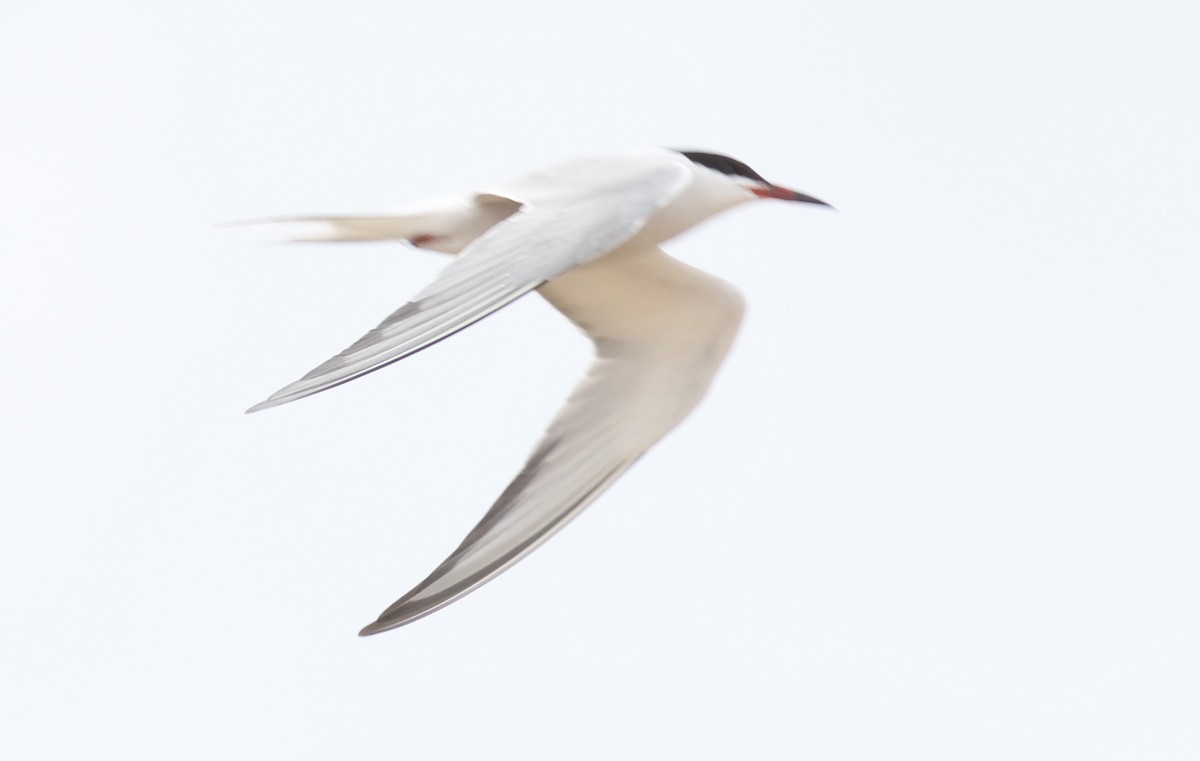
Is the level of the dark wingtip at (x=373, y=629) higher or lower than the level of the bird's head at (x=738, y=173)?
lower

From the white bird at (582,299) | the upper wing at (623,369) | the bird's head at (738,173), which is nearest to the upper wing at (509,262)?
the white bird at (582,299)

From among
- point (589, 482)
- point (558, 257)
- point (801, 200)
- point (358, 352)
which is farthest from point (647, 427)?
point (358, 352)

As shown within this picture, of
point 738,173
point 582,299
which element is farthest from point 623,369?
point 738,173

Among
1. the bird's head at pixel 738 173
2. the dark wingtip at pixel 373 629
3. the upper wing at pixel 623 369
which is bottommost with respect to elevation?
the dark wingtip at pixel 373 629

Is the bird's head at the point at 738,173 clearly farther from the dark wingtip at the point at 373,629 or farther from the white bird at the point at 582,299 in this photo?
the dark wingtip at the point at 373,629

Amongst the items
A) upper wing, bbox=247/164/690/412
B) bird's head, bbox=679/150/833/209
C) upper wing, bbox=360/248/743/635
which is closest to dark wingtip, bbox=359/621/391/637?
upper wing, bbox=360/248/743/635

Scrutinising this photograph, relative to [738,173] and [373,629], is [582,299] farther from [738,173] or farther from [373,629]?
[373,629]
